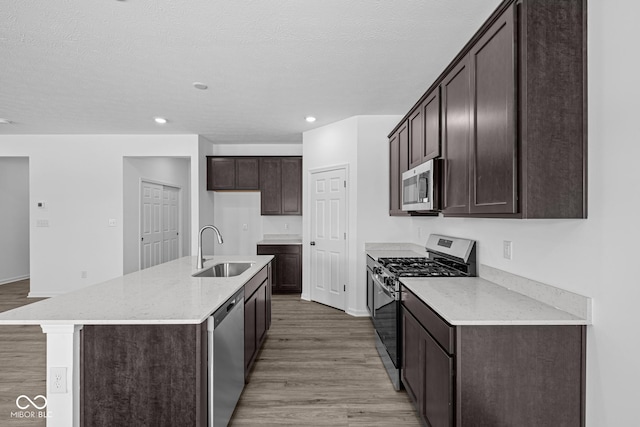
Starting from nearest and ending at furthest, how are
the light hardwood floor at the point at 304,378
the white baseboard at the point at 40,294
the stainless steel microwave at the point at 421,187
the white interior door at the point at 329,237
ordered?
the light hardwood floor at the point at 304,378 < the stainless steel microwave at the point at 421,187 < the white interior door at the point at 329,237 < the white baseboard at the point at 40,294

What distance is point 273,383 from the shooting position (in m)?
2.63

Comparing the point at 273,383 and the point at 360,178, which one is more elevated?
the point at 360,178

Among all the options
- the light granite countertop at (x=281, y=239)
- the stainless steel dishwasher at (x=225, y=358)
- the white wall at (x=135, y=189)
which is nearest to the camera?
the stainless steel dishwasher at (x=225, y=358)

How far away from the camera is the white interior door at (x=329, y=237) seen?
4.55m

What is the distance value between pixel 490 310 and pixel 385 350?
1415 mm

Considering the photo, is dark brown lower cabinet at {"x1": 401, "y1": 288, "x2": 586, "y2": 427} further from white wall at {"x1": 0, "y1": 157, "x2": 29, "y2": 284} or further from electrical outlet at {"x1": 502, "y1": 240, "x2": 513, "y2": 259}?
white wall at {"x1": 0, "y1": 157, "x2": 29, "y2": 284}

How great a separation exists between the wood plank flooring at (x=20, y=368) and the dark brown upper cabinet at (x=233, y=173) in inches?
124

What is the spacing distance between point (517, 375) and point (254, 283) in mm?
1977

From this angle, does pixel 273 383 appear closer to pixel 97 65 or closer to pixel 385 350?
pixel 385 350

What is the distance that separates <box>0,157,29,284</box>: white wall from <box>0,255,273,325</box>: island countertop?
19.3 feet

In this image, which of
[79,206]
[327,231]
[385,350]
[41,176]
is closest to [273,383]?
[385,350]

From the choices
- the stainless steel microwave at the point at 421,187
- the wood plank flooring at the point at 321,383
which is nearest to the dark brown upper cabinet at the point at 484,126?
the stainless steel microwave at the point at 421,187

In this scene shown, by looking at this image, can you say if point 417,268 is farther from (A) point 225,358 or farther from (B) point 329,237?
(B) point 329,237

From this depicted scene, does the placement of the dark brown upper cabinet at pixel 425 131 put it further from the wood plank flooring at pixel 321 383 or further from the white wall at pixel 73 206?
the white wall at pixel 73 206
